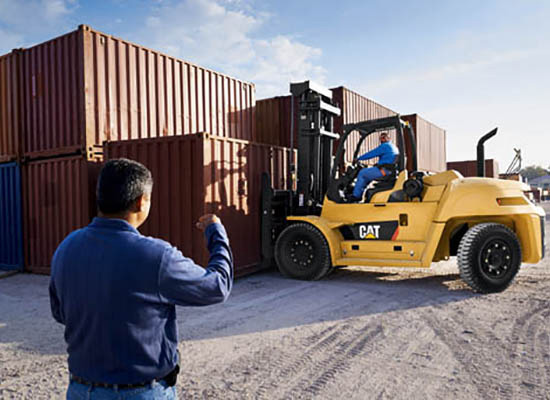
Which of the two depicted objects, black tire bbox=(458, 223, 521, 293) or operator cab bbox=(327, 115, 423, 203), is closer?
black tire bbox=(458, 223, 521, 293)

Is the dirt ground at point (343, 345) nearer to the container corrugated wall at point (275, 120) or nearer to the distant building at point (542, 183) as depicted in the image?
the container corrugated wall at point (275, 120)

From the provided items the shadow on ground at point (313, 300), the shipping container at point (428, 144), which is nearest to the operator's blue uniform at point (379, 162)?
the shadow on ground at point (313, 300)

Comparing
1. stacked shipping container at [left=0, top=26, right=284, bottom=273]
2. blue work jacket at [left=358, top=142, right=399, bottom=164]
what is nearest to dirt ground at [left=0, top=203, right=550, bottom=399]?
stacked shipping container at [left=0, top=26, right=284, bottom=273]

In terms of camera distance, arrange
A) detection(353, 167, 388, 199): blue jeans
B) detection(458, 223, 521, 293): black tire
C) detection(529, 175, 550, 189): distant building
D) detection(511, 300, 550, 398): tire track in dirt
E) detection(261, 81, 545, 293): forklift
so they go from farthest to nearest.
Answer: detection(529, 175, 550, 189): distant building → detection(353, 167, 388, 199): blue jeans → detection(261, 81, 545, 293): forklift → detection(458, 223, 521, 293): black tire → detection(511, 300, 550, 398): tire track in dirt

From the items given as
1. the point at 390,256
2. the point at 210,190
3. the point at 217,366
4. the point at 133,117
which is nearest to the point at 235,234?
the point at 210,190

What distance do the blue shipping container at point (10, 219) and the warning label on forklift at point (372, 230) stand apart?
6.80 meters

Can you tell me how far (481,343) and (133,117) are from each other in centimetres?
734

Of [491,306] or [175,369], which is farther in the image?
[491,306]

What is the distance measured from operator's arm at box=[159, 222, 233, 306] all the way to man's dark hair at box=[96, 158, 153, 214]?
27cm

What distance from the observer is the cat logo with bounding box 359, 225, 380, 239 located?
7.03 m

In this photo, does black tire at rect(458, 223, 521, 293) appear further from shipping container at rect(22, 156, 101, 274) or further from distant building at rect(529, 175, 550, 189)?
distant building at rect(529, 175, 550, 189)

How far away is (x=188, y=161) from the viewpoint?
750 cm

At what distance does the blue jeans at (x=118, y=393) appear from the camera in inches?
61.8

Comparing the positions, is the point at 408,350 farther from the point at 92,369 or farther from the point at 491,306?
the point at 92,369
